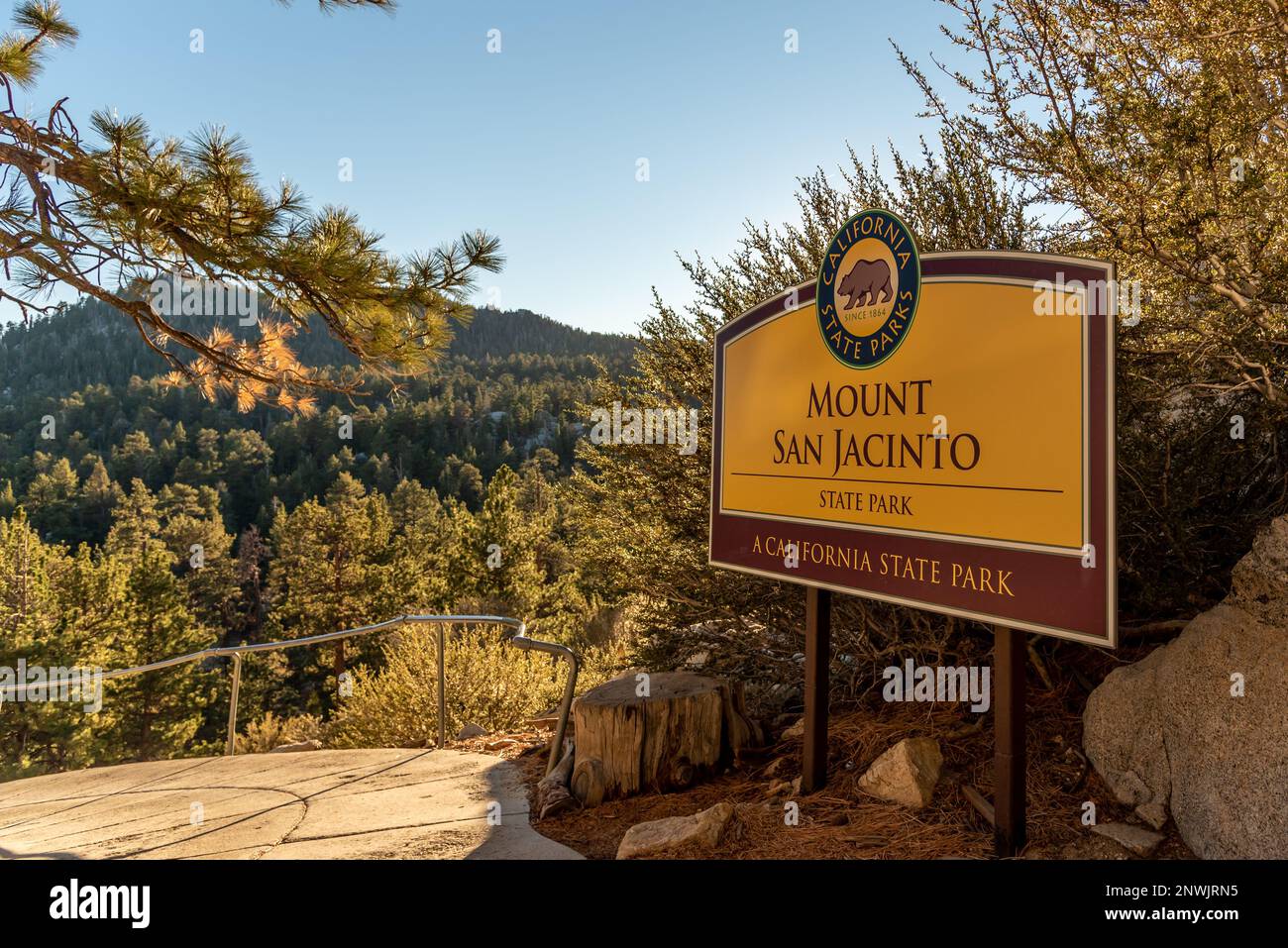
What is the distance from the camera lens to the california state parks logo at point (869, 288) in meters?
2.96

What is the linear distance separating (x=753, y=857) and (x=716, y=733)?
1064mm

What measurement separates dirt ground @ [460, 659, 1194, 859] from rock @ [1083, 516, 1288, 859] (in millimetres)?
131

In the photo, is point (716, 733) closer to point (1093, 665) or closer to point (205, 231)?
point (1093, 665)

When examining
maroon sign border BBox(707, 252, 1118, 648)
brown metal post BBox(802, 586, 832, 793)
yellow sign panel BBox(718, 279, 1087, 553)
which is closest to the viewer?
maroon sign border BBox(707, 252, 1118, 648)

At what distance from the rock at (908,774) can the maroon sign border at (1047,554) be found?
0.76 metres

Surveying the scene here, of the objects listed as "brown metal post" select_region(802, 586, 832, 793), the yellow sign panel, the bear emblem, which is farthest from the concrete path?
the bear emblem

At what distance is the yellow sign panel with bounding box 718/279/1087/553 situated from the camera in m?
2.40

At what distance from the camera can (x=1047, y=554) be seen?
7.82 ft

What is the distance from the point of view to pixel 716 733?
12.6 feet

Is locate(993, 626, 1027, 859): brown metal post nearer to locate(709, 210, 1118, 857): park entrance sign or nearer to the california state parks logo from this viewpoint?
locate(709, 210, 1118, 857): park entrance sign

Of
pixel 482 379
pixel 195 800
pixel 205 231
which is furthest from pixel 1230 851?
pixel 482 379

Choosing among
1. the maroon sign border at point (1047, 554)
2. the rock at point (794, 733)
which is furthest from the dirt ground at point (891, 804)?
the maroon sign border at point (1047, 554)

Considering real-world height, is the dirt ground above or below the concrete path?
above

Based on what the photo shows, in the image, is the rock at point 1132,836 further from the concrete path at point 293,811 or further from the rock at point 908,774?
the concrete path at point 293,811
